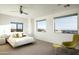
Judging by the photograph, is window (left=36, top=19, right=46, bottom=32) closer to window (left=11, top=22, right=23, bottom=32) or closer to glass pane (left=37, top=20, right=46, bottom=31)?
glass pane (left=37, top=20, right=46, bottom=31)

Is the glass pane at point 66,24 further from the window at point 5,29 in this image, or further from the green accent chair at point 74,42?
the window at point 5,29

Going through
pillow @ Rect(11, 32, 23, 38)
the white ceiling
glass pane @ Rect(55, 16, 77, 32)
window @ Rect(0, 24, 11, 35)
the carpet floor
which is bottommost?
the carpet floor

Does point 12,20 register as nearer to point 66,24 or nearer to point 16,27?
point 16,27

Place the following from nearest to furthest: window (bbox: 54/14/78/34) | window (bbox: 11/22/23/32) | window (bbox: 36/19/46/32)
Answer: window (bbox: 54/14/78/34) < window (bbox: 11/22/23/32) < window (bbox: 36/19/46/32)

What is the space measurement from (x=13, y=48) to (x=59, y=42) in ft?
3.27

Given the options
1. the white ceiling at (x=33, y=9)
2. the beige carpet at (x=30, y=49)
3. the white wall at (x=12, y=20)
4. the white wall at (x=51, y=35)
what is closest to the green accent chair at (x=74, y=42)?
the white wall at (x=51, y=35)

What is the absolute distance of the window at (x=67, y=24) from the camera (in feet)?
6.16

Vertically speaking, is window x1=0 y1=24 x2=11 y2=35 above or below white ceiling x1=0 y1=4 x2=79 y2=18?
below

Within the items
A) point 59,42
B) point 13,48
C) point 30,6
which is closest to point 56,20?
point 59,42

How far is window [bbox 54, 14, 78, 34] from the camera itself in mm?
1879

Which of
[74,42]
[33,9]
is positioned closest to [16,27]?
[33,9]

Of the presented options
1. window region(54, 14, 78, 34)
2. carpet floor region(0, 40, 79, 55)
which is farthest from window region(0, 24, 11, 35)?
window region(54, 14, 78, 34)

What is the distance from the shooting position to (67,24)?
6.32ft

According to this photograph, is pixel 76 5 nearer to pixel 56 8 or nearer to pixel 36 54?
→ pixel 56 8
